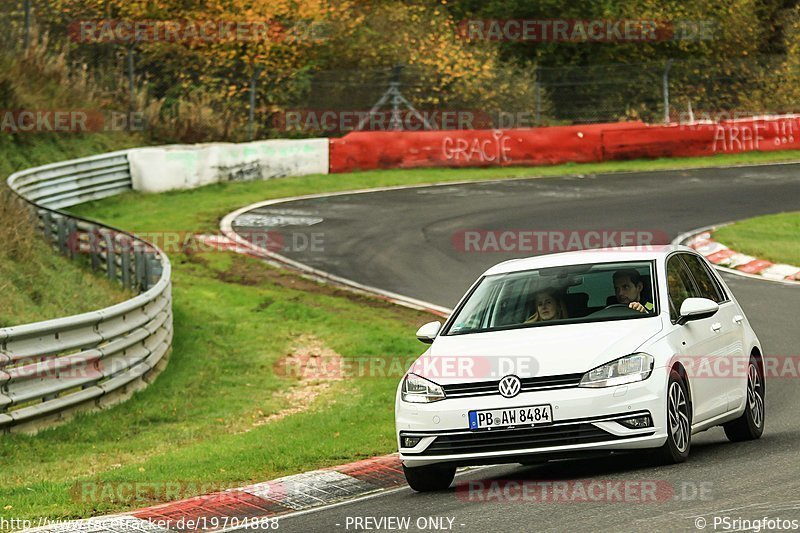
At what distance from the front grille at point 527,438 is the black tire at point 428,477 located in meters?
0.37

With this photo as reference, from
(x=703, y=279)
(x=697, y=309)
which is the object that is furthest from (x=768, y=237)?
(x=697, y=309)

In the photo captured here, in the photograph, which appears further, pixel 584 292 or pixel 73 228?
pixel 73 228

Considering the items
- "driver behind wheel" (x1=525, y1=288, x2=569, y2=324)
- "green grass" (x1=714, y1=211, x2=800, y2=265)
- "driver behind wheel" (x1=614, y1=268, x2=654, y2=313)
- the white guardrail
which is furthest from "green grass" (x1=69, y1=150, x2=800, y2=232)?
"driver behind wheel" (x1=614, y1=268, x2=654, y2=313)

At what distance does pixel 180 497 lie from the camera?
923cm

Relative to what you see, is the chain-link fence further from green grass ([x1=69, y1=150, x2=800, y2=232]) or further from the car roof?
the car roof

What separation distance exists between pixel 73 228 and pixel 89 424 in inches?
329

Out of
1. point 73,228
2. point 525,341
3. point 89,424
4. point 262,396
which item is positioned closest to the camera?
point 525,341

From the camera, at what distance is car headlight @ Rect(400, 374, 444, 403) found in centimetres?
882

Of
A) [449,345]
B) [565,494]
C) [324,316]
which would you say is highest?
[449,345]

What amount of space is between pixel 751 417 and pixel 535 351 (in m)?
2.49

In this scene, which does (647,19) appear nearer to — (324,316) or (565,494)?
(324,316)

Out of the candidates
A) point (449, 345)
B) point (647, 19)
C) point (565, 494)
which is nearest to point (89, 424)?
point (449, 345)

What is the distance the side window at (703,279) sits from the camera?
1043 centimetres

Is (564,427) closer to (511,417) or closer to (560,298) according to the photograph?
(511,417)
